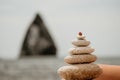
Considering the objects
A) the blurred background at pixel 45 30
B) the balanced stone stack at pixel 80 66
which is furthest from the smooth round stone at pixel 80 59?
the blurred background at pixel 45 30

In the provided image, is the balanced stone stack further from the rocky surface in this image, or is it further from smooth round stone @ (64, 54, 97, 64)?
the rocky surface

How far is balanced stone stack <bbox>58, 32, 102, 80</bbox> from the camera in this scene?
1.22m

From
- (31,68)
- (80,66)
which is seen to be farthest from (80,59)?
(31,68)

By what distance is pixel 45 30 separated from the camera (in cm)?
512

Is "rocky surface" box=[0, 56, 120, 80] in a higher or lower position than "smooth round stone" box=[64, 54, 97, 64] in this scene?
lower

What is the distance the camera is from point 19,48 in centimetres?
518

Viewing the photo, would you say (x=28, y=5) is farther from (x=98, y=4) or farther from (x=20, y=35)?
(x=98, y=4)

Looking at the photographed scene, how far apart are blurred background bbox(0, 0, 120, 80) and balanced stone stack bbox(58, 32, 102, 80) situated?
3.50 metres

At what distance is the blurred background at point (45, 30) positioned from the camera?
4.84m

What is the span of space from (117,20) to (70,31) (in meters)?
0.70

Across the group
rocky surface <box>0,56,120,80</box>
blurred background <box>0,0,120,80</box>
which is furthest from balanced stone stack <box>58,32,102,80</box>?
rocky surface <box>0,56,120,80</box>

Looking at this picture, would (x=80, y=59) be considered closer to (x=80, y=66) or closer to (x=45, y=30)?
(x=80, y=66)

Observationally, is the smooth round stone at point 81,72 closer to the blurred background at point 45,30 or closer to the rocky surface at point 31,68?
the blurred background at point 45,30

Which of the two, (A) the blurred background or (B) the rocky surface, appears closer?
(A) the blurred background
